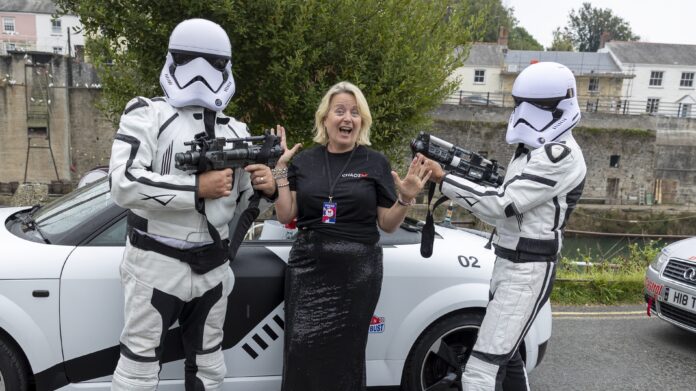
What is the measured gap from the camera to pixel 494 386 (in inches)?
117

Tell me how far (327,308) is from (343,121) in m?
1.07

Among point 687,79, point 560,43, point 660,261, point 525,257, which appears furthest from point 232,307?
point 560,43

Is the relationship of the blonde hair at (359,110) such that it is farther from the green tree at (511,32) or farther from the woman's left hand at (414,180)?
the green tree at (511,32)

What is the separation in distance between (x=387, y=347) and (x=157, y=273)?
5.43 ft

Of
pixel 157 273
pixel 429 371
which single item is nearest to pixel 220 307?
pixel 157 273

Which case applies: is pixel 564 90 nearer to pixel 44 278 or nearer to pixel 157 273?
pixel 157 273

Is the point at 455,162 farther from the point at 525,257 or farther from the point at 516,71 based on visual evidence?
the point at 516,71

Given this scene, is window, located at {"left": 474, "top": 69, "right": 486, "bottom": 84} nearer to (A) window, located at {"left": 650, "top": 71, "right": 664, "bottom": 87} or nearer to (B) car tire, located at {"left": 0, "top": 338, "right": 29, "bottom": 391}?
(A) window, located at {"left": 650, "top": 71, "right": 664, "bottom": 87}

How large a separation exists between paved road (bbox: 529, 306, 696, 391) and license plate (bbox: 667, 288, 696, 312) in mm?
486

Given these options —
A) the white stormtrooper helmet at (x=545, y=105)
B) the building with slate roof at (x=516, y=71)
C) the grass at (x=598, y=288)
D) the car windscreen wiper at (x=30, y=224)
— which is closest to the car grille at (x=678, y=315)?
the grass at (x=598, y=288)

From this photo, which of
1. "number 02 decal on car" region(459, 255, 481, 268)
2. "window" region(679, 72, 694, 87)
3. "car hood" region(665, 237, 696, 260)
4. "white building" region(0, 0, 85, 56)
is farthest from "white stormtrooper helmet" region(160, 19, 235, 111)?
"window" region(679, 72, 694, 87)

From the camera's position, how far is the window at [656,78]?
1820 inches

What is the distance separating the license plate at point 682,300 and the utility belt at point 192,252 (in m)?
4.37

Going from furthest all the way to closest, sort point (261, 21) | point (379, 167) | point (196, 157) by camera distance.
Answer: point (261, 21) < point (379, 167) < point (196, 157)
